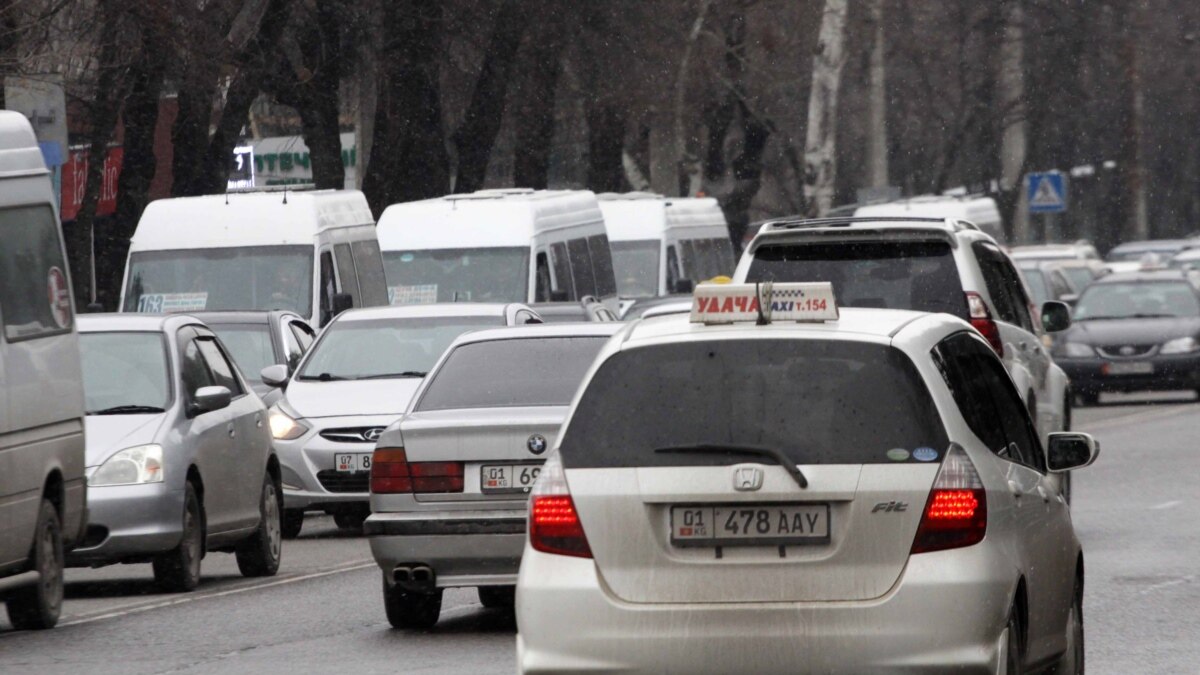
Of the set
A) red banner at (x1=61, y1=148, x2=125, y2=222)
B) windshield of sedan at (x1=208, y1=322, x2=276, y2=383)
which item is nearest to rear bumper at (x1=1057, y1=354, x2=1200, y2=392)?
red banner at (x1=61, y1=148, x2=125, y2=222)

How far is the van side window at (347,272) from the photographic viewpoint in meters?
23.4

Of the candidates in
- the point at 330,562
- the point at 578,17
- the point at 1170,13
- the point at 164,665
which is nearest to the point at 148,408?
the point at 330,562

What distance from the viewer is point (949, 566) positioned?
6.86m

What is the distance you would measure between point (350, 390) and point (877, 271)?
206 inches

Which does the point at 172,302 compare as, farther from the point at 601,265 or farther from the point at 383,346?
the point at 601,265

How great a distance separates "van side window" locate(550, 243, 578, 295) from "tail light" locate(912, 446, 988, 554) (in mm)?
19174

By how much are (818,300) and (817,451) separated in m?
0.52

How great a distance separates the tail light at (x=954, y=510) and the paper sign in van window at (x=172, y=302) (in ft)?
53.4

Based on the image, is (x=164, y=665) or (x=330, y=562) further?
(x=330, y=562)

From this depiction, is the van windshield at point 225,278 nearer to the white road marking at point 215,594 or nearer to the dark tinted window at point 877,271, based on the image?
the white road marking at point 215,594

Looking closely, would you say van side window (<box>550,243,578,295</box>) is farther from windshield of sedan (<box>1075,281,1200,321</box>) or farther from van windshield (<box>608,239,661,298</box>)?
windshield of sedan (<box>1075,281,1200,321</box>)

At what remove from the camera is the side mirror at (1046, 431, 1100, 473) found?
8484 mm

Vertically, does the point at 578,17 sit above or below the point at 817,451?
above

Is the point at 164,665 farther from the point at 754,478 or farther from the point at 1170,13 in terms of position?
the point at 1170,13
